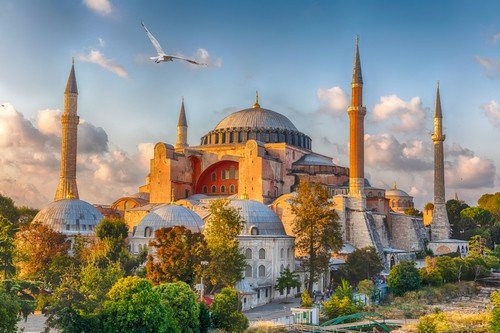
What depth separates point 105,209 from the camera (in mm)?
36281

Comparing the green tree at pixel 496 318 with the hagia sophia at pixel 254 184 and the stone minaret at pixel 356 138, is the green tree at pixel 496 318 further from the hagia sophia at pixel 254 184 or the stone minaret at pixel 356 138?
the stone minaret at pixel 356 138

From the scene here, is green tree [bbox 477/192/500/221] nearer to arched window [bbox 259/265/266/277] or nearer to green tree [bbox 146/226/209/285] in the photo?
arched window [bbox 259/265/266/277]

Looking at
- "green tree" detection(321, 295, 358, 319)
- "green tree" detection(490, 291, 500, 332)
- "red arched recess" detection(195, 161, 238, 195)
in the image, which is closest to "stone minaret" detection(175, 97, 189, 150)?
"red arched recess" detection(195, 161, 238, 195)

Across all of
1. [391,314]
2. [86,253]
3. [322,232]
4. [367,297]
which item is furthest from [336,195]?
[86,253]

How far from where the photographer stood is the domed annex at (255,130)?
38719 millimetres

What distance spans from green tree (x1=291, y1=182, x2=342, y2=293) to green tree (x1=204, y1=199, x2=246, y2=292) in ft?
10.2

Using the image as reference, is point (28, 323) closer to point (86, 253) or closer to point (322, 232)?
point (86, 253)

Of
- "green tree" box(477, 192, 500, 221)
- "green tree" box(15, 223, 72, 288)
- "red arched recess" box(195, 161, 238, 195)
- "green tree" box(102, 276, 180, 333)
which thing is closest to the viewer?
"green tree" box(102, 276, 180, 333)

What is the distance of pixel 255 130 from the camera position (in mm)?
38625

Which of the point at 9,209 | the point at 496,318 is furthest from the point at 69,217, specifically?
the point at 496,318

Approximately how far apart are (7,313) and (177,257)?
7.49 meters

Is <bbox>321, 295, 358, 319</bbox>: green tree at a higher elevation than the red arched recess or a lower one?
lower

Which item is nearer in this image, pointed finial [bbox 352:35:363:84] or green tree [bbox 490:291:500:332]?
green tree [bbox 490:291:500:332]

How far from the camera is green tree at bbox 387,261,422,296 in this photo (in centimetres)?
2561
